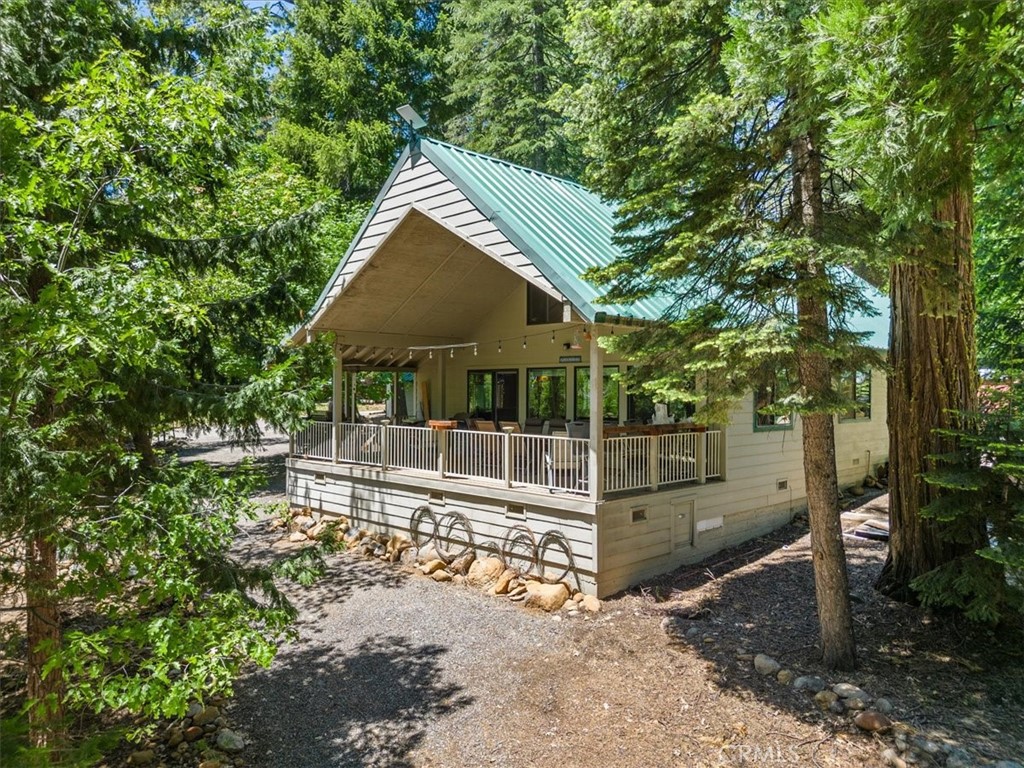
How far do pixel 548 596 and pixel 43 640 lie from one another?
229 inches

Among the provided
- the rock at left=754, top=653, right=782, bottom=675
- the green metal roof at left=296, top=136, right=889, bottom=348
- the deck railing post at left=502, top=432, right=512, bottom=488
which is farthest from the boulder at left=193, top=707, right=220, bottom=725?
the green metal roof at left=296, top=136, right=889, bottom=348

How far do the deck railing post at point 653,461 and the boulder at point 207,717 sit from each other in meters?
5.96

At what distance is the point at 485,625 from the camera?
299 inches

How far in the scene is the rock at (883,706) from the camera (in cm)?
511

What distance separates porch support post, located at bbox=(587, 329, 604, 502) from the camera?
799 cm

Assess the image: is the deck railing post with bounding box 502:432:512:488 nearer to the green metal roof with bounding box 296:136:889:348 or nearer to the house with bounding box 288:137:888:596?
the house with bounding box 288:137:888:596

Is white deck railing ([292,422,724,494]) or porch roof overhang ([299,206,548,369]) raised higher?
porch roof overhang ([299,206,548,369])

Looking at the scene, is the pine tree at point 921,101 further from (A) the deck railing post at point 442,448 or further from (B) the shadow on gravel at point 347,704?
(A) the deck railing post at point 442,448

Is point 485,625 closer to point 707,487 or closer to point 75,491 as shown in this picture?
point 707,487

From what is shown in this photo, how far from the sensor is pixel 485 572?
356 inches

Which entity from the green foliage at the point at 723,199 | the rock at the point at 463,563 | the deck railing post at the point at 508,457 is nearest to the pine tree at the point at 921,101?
the green foliage at the point at 723,199

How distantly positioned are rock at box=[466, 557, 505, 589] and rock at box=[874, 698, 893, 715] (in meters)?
4.99

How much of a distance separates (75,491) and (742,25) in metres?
5.63

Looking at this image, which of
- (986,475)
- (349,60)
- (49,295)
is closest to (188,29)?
(49,295)
